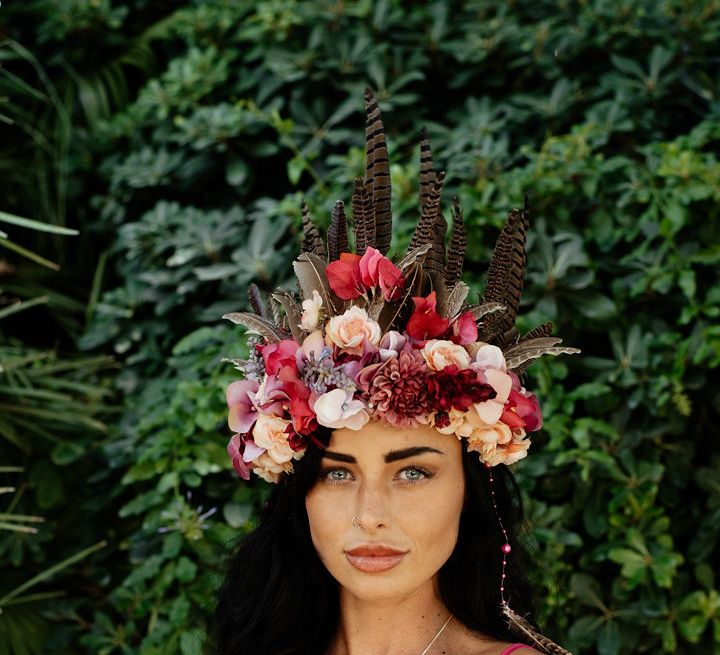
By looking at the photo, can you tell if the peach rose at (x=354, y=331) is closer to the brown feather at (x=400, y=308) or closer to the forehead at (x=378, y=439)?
the brown feather at (x=400, y=308)

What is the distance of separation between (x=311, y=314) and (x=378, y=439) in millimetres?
280

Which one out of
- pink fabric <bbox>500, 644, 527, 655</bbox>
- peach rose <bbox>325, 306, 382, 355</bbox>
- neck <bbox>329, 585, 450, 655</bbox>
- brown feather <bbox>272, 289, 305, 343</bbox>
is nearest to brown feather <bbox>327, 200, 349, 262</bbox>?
brown feather <bbox>272, 289, 305, 343</bbox>

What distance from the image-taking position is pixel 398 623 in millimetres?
2369

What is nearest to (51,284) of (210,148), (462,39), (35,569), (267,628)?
(210,148)

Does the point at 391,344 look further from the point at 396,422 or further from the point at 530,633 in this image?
the point at 530,633

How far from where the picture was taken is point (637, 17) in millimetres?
3947

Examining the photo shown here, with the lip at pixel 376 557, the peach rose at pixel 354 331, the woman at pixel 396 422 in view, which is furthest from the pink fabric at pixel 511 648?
the peach rose at pixel 354 331

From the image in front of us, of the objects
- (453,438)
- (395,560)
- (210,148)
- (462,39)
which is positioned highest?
(462,39)

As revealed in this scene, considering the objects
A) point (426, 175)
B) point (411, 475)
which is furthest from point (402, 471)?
point (426, 175)

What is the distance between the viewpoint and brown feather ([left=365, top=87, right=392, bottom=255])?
7.57 ft

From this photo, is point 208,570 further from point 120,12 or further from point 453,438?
point 120,12

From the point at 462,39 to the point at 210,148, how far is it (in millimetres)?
990

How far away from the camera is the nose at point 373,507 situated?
7.13 feet

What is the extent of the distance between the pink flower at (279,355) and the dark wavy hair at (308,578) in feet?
0.61
